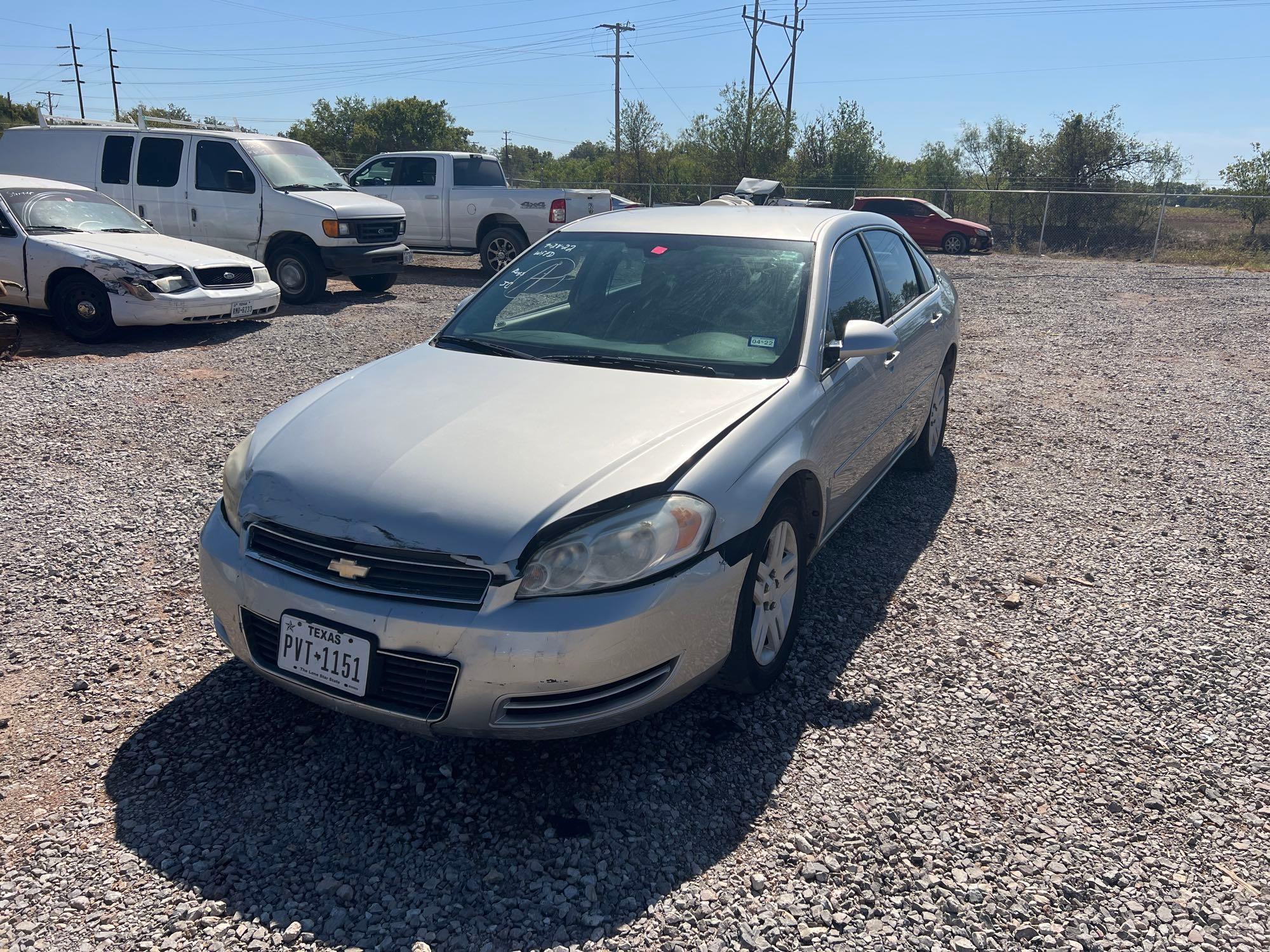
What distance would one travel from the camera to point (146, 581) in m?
4.10

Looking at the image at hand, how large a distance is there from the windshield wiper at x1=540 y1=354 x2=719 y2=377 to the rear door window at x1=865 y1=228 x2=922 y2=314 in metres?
1.59

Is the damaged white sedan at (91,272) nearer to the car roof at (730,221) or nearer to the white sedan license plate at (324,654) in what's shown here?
the car roof at (730,221)

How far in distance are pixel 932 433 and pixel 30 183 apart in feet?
30.2

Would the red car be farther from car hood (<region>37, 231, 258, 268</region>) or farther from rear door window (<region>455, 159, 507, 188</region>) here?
car hood (<region>37, 231, 258, 268</region>)

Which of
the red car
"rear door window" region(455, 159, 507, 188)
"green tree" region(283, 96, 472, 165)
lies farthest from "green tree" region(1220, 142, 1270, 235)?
"green tree" region(283, 96, 472, 165)

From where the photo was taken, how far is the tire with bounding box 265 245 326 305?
11.9 metres

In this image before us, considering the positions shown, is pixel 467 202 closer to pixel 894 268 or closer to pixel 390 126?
pixel 894 268

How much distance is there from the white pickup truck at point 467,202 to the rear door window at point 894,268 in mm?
9777

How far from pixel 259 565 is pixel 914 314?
3.60m

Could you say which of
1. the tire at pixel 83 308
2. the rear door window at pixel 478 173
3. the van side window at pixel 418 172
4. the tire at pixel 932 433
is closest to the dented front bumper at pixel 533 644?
the tire at pixel 932 433

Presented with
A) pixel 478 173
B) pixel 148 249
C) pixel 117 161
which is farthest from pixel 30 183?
pixel 478 173

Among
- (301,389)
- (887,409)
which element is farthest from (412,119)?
(887,409)

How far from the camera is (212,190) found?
11.8 metres

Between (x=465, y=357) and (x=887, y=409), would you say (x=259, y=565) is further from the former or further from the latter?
(x=887, y=409)
